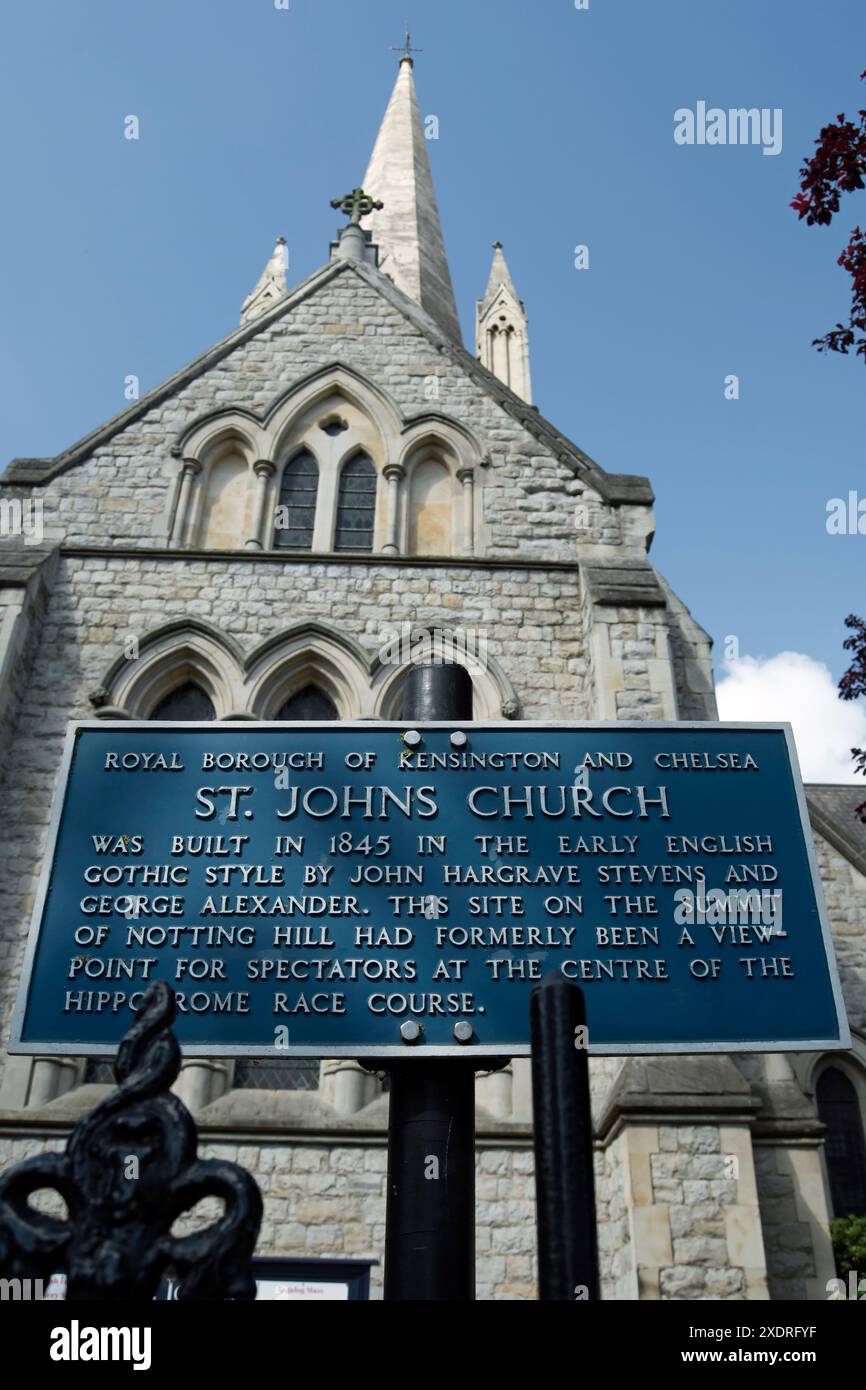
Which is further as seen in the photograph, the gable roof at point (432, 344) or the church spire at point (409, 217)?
the church spire at point (409, 217)

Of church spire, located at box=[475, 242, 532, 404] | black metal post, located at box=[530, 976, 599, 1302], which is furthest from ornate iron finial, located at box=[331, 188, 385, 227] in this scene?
church spire, located at box=[475, 242, 532, 404]

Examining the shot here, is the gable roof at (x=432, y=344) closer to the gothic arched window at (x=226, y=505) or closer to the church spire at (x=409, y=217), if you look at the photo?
the gothic arched window at (x=226, y=505)

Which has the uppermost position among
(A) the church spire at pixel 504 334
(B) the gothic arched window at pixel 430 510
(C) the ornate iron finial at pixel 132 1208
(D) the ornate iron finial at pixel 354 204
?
(A) the church spire at pixel 504 334

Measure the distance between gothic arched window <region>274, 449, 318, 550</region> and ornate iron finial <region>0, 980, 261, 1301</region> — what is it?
374 inches

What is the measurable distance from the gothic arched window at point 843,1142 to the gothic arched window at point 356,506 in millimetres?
7469

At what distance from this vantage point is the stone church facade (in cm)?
742

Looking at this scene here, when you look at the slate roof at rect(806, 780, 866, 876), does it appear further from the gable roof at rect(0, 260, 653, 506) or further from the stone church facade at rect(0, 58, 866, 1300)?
the gable roof at rect(0, 260, 653, 506)

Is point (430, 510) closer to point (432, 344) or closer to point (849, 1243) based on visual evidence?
point (432, 344)

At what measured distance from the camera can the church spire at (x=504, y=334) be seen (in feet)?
110

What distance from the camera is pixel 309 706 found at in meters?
10.6
